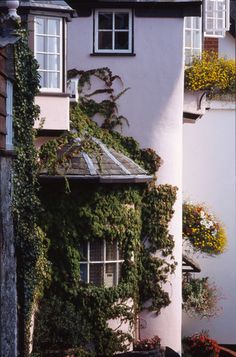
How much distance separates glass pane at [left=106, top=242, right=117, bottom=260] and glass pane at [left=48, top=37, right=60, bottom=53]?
3.67 metres

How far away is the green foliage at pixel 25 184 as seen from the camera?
53.2ft

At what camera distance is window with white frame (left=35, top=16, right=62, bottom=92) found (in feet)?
58.7

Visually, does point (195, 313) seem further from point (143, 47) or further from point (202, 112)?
point (143, 47)

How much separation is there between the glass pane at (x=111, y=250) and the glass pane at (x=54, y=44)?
367cm

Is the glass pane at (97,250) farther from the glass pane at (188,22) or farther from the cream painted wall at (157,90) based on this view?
the glass pane at (188,22)

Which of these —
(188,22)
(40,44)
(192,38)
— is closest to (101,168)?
(40,44)

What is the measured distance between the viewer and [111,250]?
63.5 ft

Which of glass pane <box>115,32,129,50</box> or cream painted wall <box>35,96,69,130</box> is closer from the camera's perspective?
cream painted wall <box>35,96,69,130</box>

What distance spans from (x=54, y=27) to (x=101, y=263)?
4.37m

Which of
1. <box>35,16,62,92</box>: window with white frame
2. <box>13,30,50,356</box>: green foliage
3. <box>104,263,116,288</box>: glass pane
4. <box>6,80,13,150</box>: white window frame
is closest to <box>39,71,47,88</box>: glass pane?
<box>35,16,62,92</box>: window with white frame

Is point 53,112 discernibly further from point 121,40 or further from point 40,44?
point 121,40

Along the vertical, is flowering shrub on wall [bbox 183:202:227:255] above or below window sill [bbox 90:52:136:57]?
below

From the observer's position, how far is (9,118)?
619 inches

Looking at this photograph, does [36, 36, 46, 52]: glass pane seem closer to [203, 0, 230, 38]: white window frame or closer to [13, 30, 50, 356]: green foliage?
[13, 30, 50, 356]: green foliage
